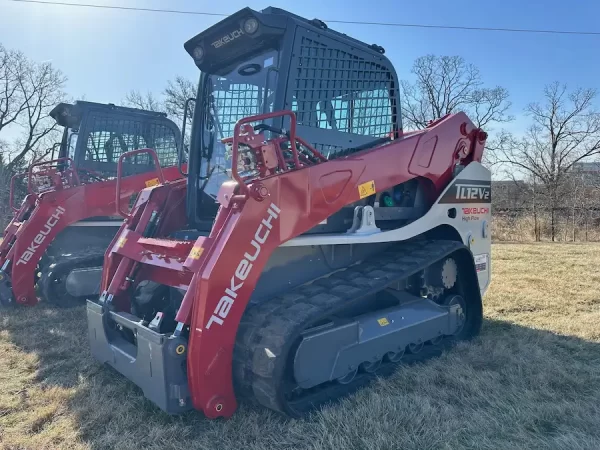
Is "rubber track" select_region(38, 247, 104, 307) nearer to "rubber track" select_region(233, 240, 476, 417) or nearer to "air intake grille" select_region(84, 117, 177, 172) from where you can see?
"air intake grille" select_region(84, 117, 177, 172)

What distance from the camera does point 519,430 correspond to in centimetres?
302

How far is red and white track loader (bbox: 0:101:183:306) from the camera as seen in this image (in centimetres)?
665

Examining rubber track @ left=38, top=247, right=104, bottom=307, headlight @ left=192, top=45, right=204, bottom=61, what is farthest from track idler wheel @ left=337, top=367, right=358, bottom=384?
rubber track @ left=38, top=247, right=104, bottom=307

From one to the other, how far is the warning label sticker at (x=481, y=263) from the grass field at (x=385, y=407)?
2.06 feet

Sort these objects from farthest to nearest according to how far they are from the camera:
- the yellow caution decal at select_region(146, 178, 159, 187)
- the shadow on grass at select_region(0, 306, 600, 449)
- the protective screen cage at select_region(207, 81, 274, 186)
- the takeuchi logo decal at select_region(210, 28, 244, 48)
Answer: the yellow caution decal at select_region(146, 178, 159, 187) < the protective screen cage at select_region(207, 81, 274, 186) < the takeuchi logo decal at select_region(210, 28, 244, 48) < the shadow on grass at select_region(0, 306, 600, 449)

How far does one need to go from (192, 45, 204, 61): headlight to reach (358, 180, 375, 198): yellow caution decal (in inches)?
63.3

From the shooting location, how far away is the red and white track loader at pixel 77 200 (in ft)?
21.8

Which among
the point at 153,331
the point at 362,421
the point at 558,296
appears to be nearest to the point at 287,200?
the point at 153,331

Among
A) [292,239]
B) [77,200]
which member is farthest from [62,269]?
[292,239]

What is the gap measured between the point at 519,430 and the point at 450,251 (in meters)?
1.65

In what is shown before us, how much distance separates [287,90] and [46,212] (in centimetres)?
457

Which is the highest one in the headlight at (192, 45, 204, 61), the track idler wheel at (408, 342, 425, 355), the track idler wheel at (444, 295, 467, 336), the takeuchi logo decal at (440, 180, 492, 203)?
the headlight at (192, 45, 204, 61)

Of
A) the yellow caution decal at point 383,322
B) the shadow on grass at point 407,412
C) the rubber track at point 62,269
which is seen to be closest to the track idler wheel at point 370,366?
the shadow on grass at point 407,412

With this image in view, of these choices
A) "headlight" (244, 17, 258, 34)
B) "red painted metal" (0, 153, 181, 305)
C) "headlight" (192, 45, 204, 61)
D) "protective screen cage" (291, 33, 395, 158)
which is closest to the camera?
"headlight" (244, 17, 258, 34)
